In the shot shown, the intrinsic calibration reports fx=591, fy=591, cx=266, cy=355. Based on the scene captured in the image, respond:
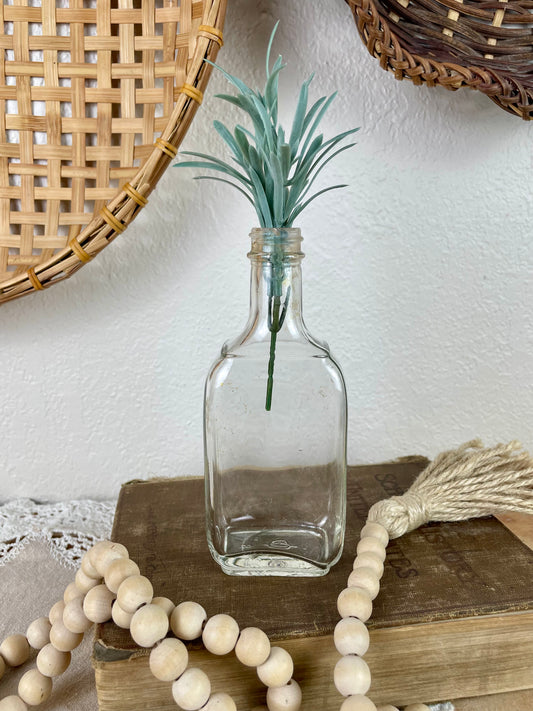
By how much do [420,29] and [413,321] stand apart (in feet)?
1.04

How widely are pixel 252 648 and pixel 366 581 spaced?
10 cm

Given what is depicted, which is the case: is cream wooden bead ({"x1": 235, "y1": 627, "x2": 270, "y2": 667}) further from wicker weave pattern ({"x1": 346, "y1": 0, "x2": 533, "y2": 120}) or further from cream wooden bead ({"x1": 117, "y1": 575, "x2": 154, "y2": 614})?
wicker weave pattern ({"x1": 346, "y1": 0, "x2": 533, "y2": 120})

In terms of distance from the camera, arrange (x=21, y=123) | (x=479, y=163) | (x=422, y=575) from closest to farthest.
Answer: (x=422, y=575) < (x=21, y=123) < (x=479, y=163)

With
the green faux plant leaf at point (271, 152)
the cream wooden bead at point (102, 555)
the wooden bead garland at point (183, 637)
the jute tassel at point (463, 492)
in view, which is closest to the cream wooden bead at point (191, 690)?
the wooden bead garland at point (183, 637)

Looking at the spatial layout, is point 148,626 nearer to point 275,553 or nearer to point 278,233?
point 275,553

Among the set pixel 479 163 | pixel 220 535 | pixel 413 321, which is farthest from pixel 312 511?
pixel 479 163

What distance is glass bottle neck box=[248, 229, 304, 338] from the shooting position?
0.45 meters

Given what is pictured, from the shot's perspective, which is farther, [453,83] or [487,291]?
[487,291]

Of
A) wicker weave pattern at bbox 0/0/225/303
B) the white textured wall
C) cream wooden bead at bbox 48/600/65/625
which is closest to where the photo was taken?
cream wooden bead at bbox 48/600/65/625

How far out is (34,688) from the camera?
0.43 metres

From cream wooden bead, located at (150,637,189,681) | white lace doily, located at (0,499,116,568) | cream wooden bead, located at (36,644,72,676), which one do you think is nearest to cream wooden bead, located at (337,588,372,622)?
cream wooden bead, located at (150,637,189,681)

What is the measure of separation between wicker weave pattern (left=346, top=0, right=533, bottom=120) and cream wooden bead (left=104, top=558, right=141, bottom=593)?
0.49 m

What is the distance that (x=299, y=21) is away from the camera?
63 centimetres

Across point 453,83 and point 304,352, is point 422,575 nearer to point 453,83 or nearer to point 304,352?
point 304,352
